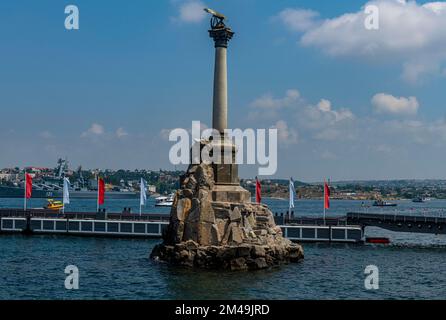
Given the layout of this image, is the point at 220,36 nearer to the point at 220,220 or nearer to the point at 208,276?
the point at 220,220

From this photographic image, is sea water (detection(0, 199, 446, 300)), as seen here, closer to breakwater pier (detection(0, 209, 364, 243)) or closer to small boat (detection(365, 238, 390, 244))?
breakwater pier (detection(0, 209, 364, 243))

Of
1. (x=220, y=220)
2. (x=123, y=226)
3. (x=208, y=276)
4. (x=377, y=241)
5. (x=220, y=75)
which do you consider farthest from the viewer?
(x=123, y=226)

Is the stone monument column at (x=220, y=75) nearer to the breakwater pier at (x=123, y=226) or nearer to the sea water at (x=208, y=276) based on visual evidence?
the sea water at (x=208, y=276)

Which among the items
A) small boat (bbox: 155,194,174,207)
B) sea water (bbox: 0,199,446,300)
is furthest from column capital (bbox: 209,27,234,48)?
small boat (bbox: 155,194,174,207)

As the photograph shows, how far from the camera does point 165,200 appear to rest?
18275cm

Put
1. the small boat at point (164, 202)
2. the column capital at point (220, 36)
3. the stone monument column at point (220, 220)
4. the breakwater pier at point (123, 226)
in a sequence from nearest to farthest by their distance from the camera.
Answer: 1. the stone monument column at point (220, 220)
2. the column capital at point (220, 36)
3. the breakwater pier at point (123, 226)
4. the small boat at point (164, 202)

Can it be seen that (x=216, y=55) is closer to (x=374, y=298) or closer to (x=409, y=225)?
(x=374, y=298)

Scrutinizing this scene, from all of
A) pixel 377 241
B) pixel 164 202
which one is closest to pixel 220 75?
pixel 377 241

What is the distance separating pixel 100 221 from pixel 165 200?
113297 mm

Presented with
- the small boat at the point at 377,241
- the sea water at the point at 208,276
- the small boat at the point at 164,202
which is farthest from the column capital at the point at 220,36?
the small boat at the point at 164,202

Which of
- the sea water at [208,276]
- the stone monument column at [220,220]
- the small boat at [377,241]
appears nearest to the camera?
the sea water at [208,276]

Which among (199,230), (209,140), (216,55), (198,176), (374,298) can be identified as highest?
(216,55)

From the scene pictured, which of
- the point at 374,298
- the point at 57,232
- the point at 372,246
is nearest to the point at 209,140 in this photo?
the point at 374,298

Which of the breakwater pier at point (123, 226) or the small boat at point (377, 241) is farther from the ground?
the breakwater pier at point (123, 226)
